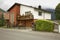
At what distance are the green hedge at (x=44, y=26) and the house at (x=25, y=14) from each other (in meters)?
14.3

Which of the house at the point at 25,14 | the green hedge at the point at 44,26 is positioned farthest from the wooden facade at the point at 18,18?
the green hedge at the point at 44,26

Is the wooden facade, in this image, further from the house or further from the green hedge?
the green hedge

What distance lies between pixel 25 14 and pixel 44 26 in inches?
725

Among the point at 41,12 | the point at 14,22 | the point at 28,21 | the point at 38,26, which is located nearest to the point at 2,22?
the point at 14,22

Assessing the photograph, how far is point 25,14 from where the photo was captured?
4938 centimetres

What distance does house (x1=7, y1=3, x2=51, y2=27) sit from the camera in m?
47.8

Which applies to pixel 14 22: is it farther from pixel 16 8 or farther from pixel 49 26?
pixel 49 26

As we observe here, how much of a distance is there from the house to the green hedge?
46.9 feet

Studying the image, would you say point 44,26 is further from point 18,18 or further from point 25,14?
point 18,18

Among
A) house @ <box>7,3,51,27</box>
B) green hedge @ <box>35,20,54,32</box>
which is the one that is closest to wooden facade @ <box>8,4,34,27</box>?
house @ <box>7,3,51,27</box>

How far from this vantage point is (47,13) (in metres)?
54.1

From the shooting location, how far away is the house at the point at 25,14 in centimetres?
4777

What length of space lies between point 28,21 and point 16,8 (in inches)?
245

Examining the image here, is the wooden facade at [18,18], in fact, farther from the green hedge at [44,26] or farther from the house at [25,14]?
the green hedge at [44,26]
